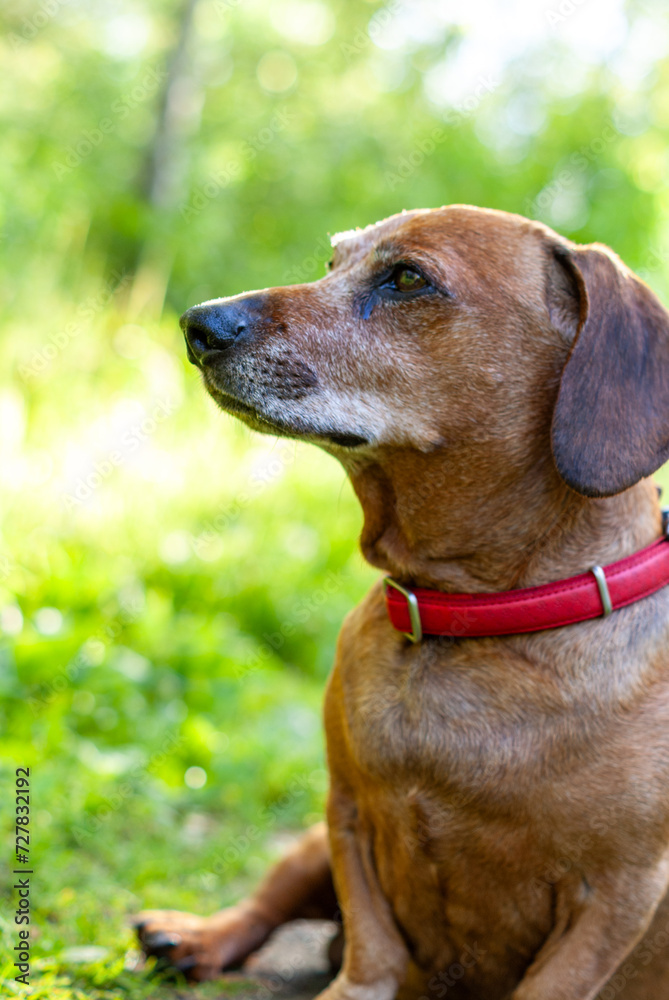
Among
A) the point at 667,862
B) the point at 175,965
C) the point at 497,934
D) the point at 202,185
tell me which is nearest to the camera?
the point at 667,862

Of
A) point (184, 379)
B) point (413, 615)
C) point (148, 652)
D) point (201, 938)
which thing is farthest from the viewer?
point (184, 379)

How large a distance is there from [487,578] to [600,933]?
0.89 meters

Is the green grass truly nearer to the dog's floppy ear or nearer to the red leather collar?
the red leather collar

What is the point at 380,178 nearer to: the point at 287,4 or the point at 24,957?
the point at 287,4

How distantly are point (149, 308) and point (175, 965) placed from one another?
609cm

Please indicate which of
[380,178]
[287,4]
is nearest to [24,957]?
[380,178]

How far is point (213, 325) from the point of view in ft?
8.13

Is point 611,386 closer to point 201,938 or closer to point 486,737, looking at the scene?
point 486,737

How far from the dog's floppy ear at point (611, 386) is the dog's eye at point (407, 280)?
15.9 inches

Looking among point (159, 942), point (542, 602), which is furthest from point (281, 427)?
point (159, 942)

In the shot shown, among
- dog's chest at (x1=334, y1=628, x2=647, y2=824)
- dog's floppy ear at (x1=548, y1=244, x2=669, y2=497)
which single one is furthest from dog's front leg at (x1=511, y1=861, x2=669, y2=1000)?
dog's floppy ear at (x1=548, y1=244, x2=669, y2=497)

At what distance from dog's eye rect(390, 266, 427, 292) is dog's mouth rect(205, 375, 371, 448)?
1.44 feet

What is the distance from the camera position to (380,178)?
48.1ft

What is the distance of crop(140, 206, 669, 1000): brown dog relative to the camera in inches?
88.3
